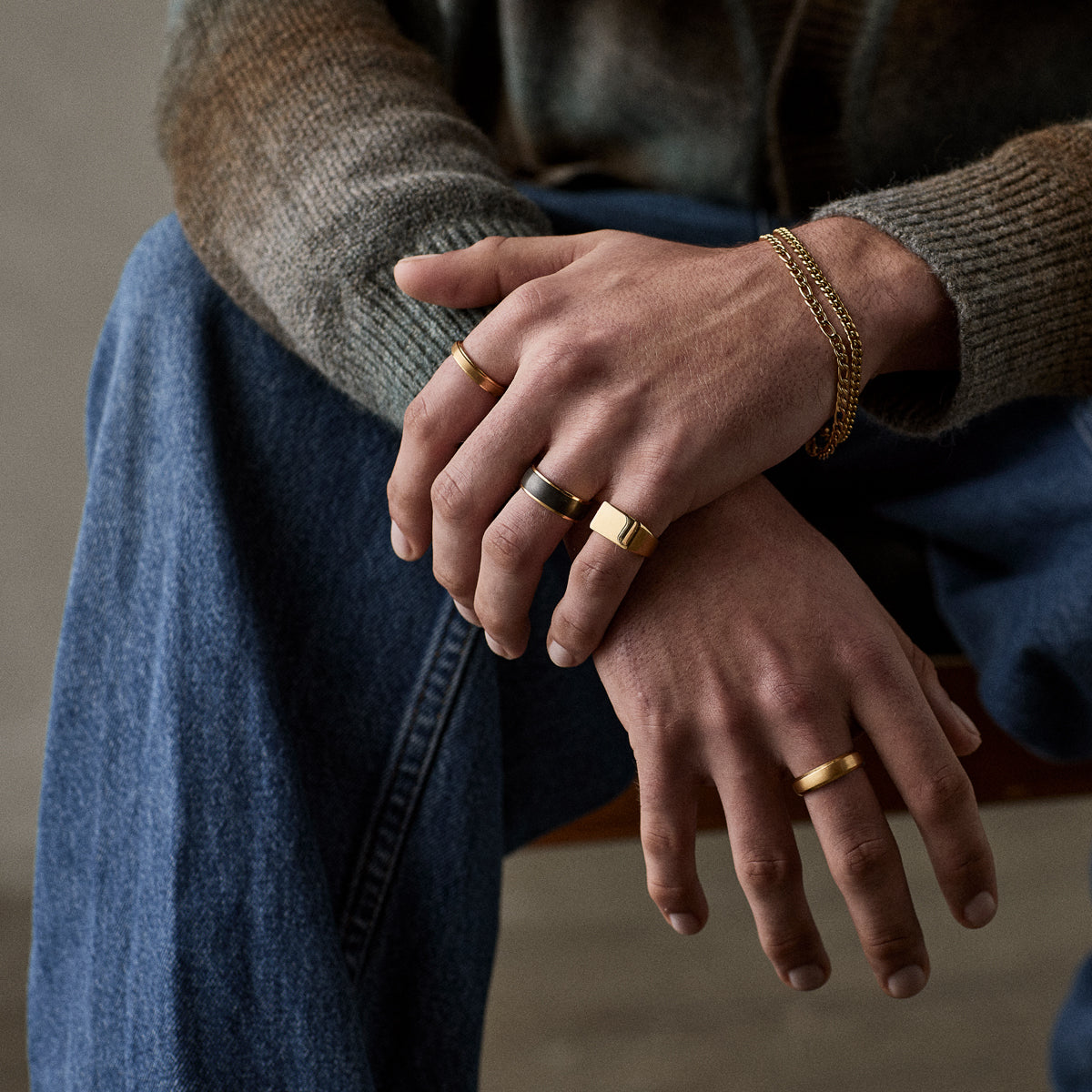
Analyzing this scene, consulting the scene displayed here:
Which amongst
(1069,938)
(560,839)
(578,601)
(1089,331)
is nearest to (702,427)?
(578,601)

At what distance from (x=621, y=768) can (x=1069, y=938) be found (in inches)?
33.1

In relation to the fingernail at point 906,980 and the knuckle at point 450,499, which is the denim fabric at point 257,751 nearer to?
the knuckle at point 450,499

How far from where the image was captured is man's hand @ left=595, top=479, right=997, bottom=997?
1.35 feet

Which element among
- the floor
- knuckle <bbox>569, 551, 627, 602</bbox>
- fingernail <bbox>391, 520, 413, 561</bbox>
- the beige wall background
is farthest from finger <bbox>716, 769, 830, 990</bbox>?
the beige wall background

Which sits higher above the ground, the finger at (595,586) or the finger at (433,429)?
the finger at (433,429)

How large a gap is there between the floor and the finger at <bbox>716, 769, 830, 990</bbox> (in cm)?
60

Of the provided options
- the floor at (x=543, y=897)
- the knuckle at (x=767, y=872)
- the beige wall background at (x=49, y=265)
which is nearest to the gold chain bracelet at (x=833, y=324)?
the knuckle at (x=767, y=872)

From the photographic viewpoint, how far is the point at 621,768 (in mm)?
640

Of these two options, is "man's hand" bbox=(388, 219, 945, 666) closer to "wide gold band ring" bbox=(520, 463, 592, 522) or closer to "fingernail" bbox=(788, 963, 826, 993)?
"wide gold band ring" bbox=(520, 463, 592, 522)

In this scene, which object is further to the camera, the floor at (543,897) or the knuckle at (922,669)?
the floor at (543,897)

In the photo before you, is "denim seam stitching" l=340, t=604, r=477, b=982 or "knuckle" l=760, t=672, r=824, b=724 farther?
"denim seam stitching" l=340, t=604, r=477, b=982

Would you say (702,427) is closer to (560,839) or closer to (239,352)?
(239,352)

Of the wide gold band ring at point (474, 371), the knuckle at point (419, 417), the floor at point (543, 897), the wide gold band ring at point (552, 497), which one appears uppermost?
the wide gold band ring at point (474, 371)

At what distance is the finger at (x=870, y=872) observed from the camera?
0.41 m
